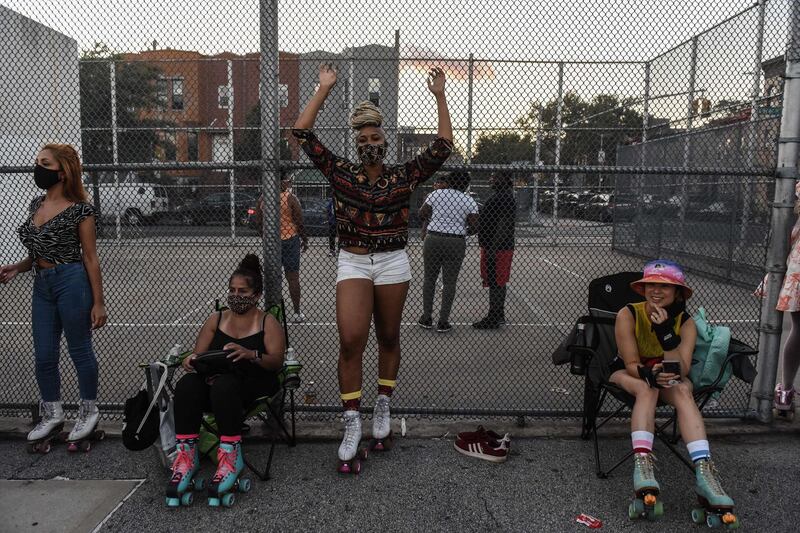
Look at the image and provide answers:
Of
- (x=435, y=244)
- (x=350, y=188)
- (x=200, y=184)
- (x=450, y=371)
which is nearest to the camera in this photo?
(x=350, y=188)

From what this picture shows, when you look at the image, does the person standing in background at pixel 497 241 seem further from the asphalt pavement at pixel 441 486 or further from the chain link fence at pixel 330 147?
the asphalt pavement at pixel 441 486

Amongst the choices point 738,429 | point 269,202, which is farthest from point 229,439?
point 738,429

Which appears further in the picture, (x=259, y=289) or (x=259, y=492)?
(x=259, y=289)

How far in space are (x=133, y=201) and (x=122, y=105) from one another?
109 cm

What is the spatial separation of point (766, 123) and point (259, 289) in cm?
651

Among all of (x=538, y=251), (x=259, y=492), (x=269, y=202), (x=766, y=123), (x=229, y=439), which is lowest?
(x=259, y=492)

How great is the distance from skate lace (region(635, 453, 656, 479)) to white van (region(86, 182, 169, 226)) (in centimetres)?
415

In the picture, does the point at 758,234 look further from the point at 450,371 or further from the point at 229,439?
the point at 229,439

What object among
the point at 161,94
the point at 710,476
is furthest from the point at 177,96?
the point at 710,476

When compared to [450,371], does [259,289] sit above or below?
above

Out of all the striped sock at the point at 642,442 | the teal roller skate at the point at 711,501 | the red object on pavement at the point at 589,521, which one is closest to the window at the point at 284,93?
the striped sock at the point at 642,442

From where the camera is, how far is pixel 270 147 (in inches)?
149

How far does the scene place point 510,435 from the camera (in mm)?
3982

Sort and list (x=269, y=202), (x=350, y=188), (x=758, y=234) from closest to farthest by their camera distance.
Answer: (x=350, y=188)
(x=269, y=202)
(x=758, y=234)
